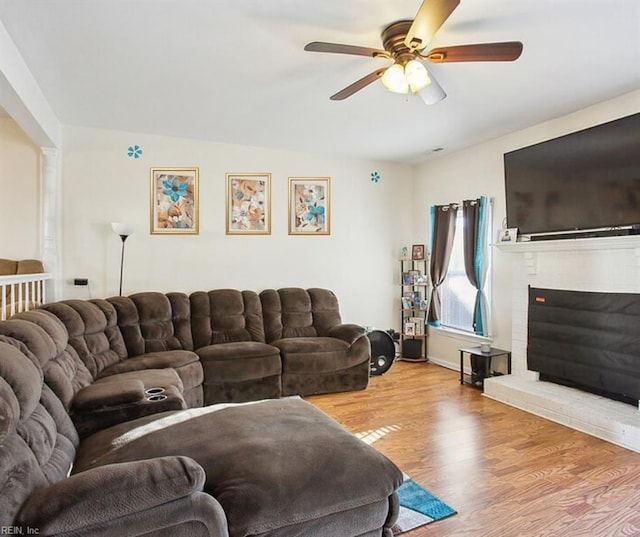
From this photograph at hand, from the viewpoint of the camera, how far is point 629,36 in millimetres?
2455

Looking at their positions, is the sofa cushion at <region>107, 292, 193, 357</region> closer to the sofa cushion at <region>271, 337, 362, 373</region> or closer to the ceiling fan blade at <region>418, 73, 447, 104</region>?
the sofa cushion at <region>271, 337, 362, 373</region>

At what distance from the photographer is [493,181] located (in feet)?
14.8

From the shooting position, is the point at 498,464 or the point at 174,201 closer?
the point at 498,464

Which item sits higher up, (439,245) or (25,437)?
(439,245)

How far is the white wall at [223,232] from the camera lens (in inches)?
171

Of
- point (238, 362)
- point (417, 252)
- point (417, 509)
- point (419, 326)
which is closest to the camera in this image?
point (417, 509)

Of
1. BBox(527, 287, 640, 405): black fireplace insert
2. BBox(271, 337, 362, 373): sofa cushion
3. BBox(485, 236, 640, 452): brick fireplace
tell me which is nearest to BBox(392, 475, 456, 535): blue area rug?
BBox(485, 236, 640, 452): brick fireplace

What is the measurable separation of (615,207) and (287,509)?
3254 millimetres

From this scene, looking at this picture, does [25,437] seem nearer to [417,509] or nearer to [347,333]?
[417,509]

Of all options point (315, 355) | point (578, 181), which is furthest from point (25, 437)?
point (578, 181)

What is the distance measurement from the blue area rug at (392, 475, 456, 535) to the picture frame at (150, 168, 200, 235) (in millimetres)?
3540

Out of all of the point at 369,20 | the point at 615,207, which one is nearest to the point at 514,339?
the point at 615,207

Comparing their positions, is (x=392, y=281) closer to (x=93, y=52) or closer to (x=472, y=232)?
(x=472, y=232)

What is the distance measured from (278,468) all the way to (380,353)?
3.35 m
